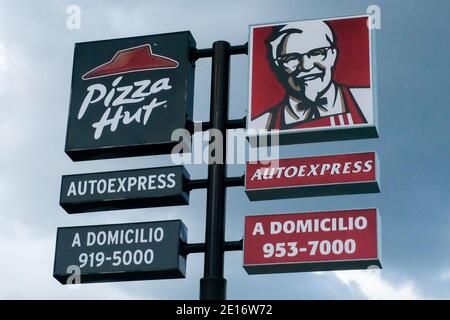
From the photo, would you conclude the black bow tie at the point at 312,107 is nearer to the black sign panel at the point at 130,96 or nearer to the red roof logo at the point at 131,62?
the black sign panel at the point at 130,96

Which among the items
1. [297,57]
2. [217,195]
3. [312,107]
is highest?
[297,57]

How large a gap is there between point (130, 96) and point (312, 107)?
252cm

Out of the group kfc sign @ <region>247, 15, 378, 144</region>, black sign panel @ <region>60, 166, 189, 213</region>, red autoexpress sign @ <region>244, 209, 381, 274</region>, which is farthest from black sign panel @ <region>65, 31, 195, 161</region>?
red autoexpress sign @ <region>244, 209, 381, 274</region>

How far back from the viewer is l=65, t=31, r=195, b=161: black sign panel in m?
13.4

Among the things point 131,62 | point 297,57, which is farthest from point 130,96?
point 297,57

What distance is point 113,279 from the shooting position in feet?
41.7

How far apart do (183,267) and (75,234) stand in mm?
1495

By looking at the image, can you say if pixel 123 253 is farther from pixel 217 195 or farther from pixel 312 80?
pixel 312 80

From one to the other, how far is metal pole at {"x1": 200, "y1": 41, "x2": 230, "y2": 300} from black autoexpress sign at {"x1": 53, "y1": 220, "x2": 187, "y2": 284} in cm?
40

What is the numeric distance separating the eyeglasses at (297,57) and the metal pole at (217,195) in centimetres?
74

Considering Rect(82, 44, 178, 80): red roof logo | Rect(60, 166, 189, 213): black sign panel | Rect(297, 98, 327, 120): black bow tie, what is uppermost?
Rect(82, 44, 178, 80): red roof logo

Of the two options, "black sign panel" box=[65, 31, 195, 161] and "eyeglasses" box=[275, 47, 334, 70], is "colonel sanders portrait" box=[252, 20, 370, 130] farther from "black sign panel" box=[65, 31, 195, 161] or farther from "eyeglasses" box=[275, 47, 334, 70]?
"black sign panel" box=[65, 31, 195, 161]

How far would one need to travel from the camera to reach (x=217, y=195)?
1265 cm

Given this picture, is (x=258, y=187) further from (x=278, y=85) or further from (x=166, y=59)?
(x=166, y=59)
